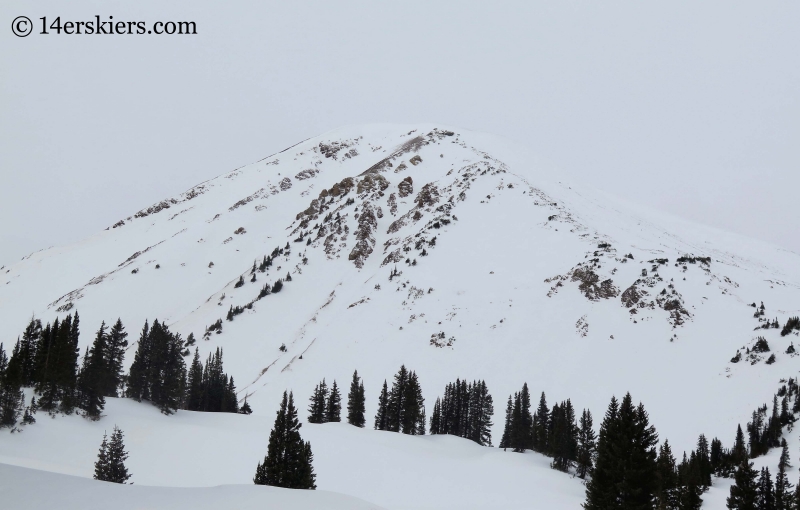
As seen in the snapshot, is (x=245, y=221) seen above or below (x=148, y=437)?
above

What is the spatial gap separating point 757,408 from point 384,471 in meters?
55.9

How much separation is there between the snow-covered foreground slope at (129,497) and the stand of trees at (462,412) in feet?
221

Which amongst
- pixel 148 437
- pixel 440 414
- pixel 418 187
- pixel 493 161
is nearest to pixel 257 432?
pixel 148 437

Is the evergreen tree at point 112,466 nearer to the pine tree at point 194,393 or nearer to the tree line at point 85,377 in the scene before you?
the tree line at point 85,377

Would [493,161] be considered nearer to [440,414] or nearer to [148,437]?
[440,414]

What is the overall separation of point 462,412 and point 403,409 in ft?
41.8

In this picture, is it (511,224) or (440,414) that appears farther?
(511,224)

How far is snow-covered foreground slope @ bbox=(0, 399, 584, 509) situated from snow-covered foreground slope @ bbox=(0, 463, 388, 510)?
24140 mm

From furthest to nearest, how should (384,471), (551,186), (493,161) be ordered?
(493,161) → (551,186) → (384,471)

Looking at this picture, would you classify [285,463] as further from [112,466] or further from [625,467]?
[625,467]

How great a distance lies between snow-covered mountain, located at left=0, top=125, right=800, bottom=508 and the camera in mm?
78375

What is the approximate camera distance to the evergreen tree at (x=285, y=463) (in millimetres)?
28328

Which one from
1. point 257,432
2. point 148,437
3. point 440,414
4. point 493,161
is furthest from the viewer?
point 493,161

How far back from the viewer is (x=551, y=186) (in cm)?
15600
